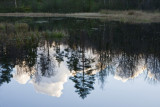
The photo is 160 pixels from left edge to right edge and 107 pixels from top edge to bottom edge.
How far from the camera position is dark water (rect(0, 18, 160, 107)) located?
12.1 metres

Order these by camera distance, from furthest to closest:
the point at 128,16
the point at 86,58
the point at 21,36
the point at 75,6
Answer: the point at 75,6
the point at 128,16
the point at 21,36
the point at 86,58

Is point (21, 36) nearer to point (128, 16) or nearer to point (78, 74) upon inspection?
point (78, 74)

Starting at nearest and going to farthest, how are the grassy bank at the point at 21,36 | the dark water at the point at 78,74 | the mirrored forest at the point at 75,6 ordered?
the dark water at the point at 78,74 < the grassy bank at the point at 21,36 < the mirrored forest at the point at 75,6

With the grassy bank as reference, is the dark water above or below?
below

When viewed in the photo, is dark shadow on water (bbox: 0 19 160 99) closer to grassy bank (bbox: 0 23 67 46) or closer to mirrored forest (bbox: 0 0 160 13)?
grassy bank (bbox: 0 23 67 46)

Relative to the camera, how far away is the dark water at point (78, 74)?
1212cm

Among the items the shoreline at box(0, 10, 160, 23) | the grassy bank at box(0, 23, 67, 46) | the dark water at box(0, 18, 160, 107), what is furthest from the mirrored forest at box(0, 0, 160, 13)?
the dark water at box(0, 18, 160, 107)

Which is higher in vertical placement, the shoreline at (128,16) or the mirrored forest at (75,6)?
the mirrored forest at (75,6)

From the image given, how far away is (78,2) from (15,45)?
181ft

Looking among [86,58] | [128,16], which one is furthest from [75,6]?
[86,58]

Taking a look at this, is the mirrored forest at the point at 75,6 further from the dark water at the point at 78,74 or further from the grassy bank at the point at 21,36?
the dark water at the point at 78,74

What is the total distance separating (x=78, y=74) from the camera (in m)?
16.0

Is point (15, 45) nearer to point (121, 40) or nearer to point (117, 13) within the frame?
point (121, 40)

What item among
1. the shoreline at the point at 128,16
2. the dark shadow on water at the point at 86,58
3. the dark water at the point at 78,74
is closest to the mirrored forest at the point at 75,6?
the shoreline at the point at 128,16
